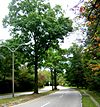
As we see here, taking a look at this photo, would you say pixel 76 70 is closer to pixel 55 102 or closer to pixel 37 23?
pixel 37 23

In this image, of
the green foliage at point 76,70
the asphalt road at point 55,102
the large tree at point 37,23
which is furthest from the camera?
the green foliage at point 76,70

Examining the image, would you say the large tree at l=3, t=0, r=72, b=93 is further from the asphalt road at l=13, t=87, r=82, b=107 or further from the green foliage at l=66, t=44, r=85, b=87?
the green foliage at l=66, t=44, r=85, b=87

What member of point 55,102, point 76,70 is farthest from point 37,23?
point 76,70

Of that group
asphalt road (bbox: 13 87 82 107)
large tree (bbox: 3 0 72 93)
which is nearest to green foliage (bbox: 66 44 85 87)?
large tree (bbox: 3 0 72 93)

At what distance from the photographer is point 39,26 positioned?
5153cm

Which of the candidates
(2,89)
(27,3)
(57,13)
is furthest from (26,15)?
(2,89)

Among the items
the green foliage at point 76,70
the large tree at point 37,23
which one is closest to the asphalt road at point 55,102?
the large tree at point 37,23

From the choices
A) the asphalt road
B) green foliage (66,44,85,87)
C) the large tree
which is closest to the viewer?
the asphalt road

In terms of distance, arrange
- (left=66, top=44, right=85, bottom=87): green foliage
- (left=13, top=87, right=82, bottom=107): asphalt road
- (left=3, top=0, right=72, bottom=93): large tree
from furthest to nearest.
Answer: (left=66, top=44, right=85, bottom=87): green foliage
(left=3, top=0, right=72, bottom=93): large tree
(left=13, top=87, right=82, bottom=107): asphalt road

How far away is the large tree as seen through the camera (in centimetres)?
5072

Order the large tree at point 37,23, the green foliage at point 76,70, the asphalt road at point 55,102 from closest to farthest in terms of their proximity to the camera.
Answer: the asphalt road at point 55,102, the large tree at point 37,23, the green foliage at point 76,70

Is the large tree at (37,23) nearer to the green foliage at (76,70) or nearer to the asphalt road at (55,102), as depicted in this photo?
the asphalt road at (55,102)

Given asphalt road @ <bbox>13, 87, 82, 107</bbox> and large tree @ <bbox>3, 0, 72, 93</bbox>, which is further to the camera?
large tree @ <bbox>3, 0, 72, 93</bbox>

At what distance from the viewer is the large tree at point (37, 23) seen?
5072 centimetres
